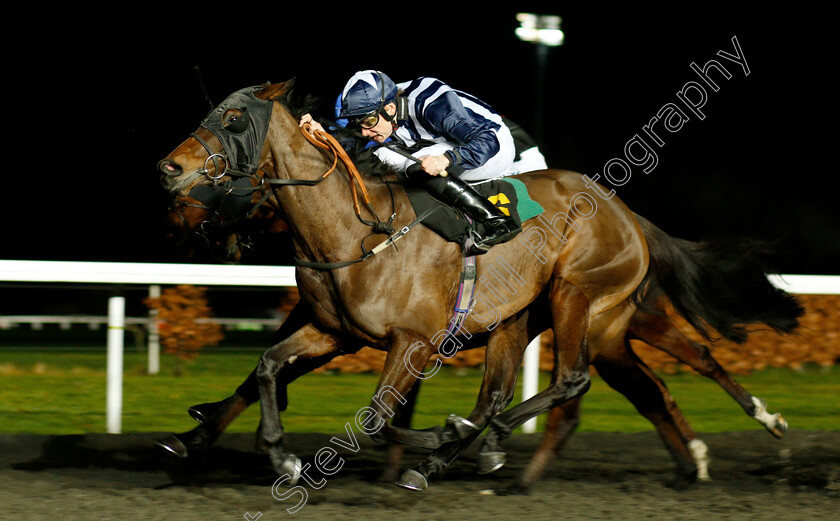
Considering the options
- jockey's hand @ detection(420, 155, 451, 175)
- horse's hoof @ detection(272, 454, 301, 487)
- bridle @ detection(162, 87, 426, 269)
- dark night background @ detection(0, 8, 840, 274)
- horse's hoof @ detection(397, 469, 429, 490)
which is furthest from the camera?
dark night background @ detection(0, 8, 840, 274)

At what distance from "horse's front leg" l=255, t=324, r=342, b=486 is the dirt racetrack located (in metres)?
0.19

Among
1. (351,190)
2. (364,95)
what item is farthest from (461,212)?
(364,95)

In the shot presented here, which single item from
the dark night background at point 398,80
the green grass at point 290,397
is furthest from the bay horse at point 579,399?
the dark night background at point 398,80

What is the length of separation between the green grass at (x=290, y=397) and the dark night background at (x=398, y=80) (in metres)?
7.58

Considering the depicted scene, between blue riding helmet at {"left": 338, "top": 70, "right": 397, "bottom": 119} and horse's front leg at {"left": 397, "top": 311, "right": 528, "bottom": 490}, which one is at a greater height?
blue riding helmet at {"left": 338, "top": 70, "right": 397, "bottom": 119}

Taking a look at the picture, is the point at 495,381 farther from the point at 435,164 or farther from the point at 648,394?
the point at 435,164

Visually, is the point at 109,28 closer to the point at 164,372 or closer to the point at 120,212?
the point at 120,212

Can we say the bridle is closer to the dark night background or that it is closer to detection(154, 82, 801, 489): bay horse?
detection(154, 82, 801, 489): bay horse

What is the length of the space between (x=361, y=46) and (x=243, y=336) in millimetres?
9348

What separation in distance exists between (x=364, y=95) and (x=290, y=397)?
331 cm

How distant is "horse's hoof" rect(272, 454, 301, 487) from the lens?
328 centimetres

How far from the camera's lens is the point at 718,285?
4.47 m

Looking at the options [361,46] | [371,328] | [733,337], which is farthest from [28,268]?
[361,46]

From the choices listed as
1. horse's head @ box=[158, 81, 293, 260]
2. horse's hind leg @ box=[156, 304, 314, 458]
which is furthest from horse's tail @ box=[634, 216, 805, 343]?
horse's head @ box=[158, 81, 293, 260]
